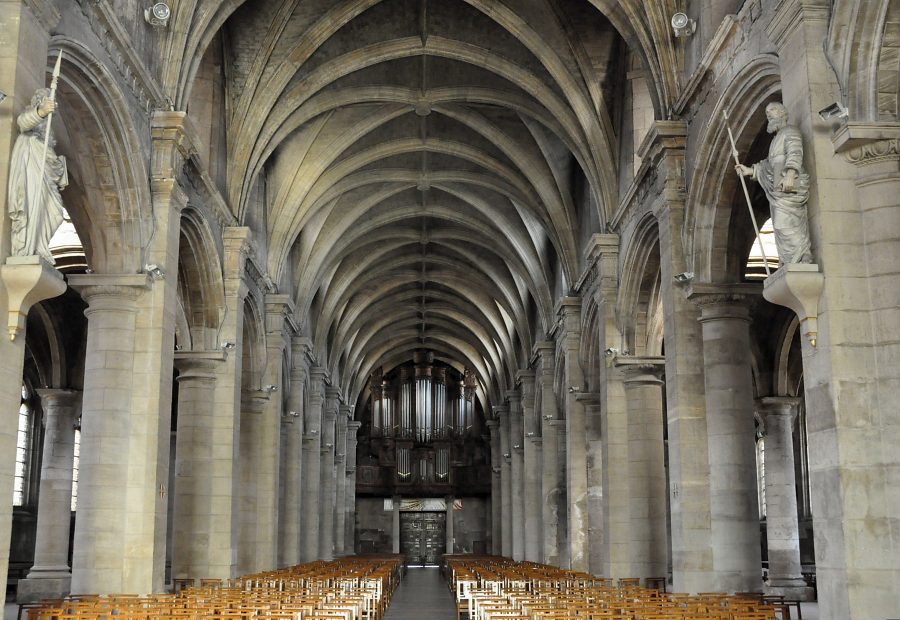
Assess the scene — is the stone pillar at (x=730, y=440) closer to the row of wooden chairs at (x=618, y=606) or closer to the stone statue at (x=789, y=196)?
the row of wooden chairs at (x=618, y=606)

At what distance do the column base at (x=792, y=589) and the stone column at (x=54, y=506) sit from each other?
20727 millimetres

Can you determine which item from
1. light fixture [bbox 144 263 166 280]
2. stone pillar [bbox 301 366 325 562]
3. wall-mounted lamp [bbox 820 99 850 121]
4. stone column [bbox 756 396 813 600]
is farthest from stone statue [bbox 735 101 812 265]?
stone pillar [bbox 301 366 325 562]

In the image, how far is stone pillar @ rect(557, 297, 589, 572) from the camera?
31562 millimetres

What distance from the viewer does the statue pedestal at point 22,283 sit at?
12094 millimetres

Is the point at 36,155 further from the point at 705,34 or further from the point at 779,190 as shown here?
the point at 705,34

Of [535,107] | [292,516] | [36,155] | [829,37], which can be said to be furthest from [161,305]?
[292,516]

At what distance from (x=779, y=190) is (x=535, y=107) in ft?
58.2

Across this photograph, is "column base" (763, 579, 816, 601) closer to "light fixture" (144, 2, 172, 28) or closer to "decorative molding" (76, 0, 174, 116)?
"decorative molding" (76, 0, 174, 116)

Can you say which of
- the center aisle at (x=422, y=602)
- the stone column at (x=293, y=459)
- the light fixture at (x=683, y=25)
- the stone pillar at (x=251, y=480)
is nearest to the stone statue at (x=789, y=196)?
the light fixture at (x=683, y=25)

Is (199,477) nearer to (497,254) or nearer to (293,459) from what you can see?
(293,459)

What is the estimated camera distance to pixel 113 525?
699 inches

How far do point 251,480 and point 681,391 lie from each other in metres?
17.3

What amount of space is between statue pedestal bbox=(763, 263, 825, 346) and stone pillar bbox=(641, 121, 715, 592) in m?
6.56

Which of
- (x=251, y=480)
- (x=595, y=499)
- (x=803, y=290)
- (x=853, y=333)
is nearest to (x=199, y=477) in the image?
(x=251, y=480)
